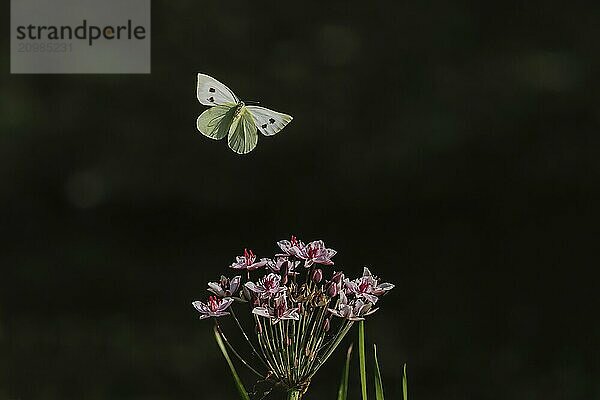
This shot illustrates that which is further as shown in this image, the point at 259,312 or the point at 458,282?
the point at 458,282

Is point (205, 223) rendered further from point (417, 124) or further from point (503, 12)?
point (503, 12)

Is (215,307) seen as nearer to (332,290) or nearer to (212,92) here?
(332,290)

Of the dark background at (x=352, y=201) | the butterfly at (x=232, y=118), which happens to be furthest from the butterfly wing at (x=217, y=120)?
the dark background at (x=352, y=201)

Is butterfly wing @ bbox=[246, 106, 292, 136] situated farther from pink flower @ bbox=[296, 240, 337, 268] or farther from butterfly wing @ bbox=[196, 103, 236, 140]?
pink flower @ bbox=[296, 240, 337, 268]

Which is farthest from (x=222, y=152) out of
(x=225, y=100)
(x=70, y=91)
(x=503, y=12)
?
(x=225, y=100)

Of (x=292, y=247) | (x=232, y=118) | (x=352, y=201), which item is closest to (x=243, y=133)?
(x=232, y=118)

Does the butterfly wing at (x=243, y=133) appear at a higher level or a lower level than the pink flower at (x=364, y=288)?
higher

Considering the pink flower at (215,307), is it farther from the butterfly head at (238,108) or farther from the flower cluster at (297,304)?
the butterfly head at (238,108)
